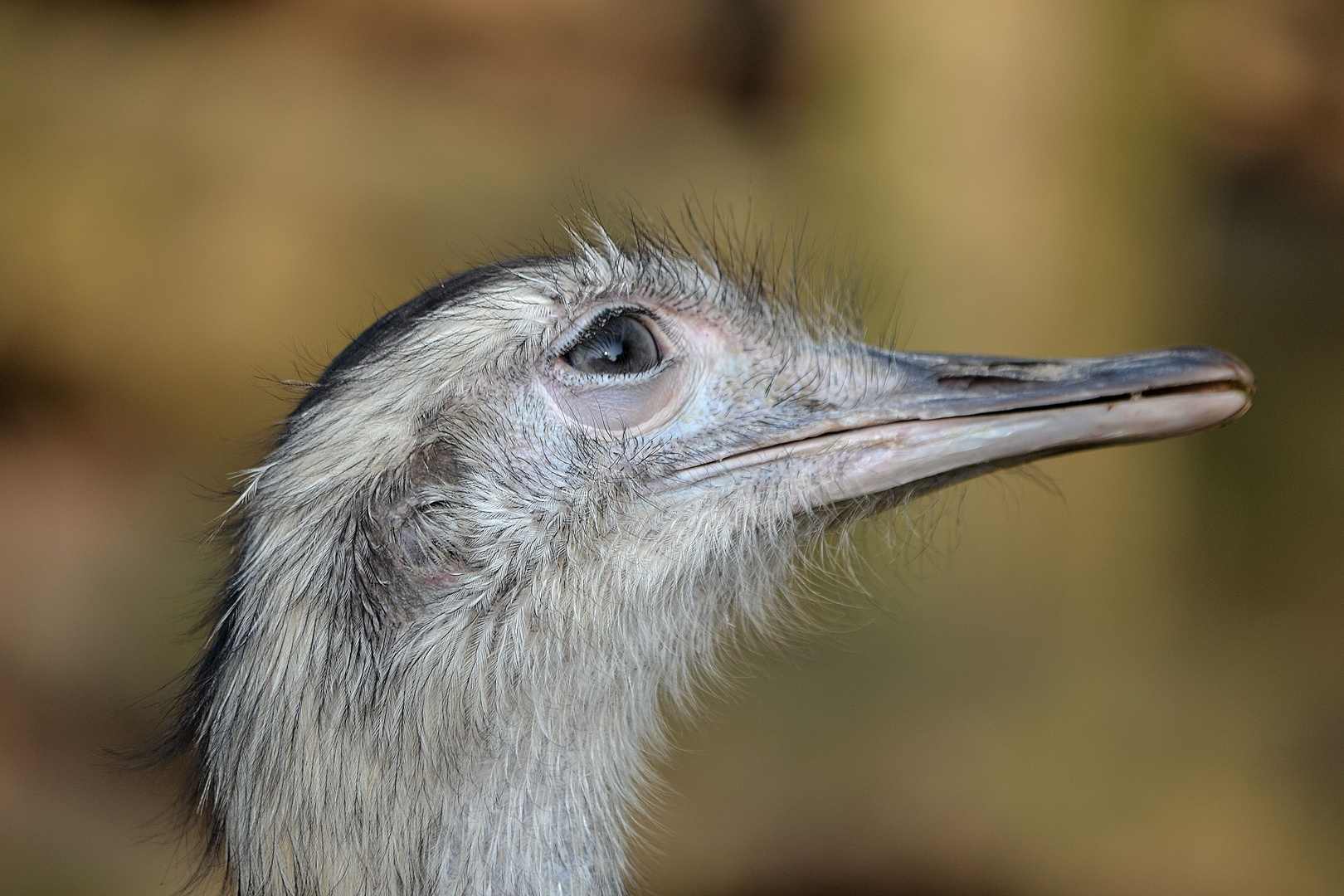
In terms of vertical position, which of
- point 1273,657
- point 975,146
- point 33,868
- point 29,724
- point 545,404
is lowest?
point 33,868

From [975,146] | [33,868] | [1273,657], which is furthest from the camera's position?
[1273,657]

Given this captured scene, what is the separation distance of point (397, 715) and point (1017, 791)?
3058 millimetres

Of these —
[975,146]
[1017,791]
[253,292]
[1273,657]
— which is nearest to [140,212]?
[253,292]

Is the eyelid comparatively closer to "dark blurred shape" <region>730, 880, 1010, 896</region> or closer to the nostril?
the nostril

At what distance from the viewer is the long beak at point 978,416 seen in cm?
131

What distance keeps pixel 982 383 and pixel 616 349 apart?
494mm

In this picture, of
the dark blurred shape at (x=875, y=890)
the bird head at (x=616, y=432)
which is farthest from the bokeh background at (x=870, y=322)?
the bird head at (x=616, y=432)

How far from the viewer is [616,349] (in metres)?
1.51

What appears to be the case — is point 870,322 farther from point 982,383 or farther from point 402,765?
point 402,765

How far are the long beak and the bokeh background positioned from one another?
1.99 meters

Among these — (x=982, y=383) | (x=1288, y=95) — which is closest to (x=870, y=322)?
(x=1288, y=95)

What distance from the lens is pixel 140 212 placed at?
11.4ft

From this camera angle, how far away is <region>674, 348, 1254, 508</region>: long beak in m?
1.31

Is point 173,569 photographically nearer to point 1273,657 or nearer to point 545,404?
point 545,404
